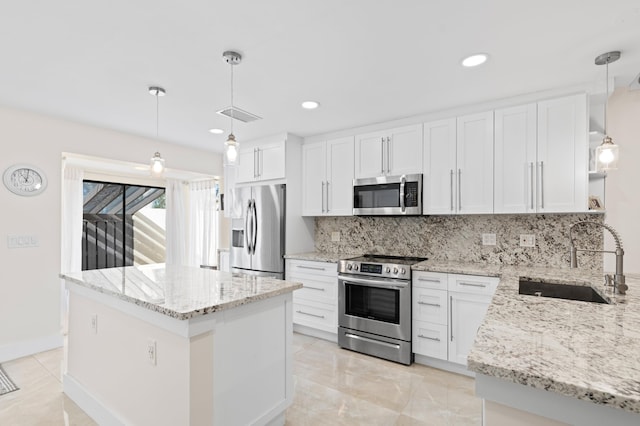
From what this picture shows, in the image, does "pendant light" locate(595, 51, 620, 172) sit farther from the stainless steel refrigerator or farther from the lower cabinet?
the stainless steel refrigerator

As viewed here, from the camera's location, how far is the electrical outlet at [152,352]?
1712mm

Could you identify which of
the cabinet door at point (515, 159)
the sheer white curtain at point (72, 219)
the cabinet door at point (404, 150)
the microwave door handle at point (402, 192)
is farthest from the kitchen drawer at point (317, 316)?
the sheer white curtain at point (72, 219)

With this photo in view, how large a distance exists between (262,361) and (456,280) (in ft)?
5.92

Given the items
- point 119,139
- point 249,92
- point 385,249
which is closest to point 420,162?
point 385,249

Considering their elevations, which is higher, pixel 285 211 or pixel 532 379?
pixel 285 211

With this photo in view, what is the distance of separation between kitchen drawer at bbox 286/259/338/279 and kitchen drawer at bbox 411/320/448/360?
101cm

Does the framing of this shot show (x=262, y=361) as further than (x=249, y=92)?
No

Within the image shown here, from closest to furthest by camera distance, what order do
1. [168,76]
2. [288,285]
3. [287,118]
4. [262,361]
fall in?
1. [262,361]
2. [288,285]
3. [168,76]
4. [287,118]

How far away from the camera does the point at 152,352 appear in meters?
1.72

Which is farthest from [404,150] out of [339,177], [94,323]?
[94,323]

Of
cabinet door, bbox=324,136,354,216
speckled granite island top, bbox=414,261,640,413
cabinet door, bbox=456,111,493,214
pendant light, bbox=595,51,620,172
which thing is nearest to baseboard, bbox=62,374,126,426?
speckled granite island top, bbox=414,261,640,413

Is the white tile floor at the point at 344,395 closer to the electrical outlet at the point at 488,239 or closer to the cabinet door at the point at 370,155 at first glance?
the electrical outlet at the point at 488,239

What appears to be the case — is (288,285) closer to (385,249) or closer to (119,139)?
(385,249)

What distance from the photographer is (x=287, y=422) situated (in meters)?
2.10
